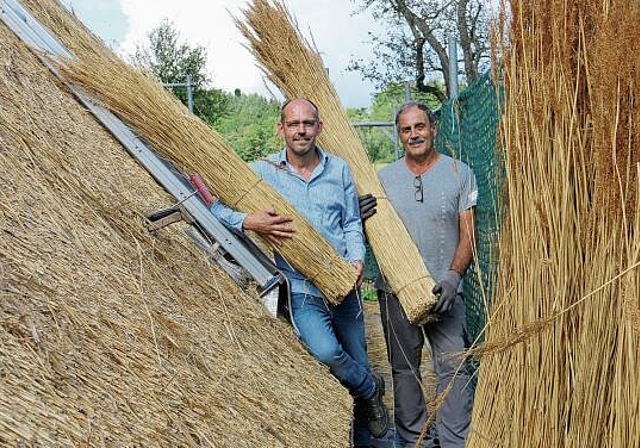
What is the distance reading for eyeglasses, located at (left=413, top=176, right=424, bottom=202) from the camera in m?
3.27

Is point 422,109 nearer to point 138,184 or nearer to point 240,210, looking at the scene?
point 240,210

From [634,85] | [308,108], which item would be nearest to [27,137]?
[308,108]

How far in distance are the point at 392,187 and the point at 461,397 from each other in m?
0.92

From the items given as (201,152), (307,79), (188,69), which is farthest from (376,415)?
(188,69)

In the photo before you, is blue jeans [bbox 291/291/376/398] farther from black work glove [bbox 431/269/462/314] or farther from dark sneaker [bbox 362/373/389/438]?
black work glove [bbox 431/269/462/314]

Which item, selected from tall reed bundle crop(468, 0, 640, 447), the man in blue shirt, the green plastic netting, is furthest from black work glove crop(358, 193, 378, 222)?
tall reed bundle crop(468, 0, 640, 447)

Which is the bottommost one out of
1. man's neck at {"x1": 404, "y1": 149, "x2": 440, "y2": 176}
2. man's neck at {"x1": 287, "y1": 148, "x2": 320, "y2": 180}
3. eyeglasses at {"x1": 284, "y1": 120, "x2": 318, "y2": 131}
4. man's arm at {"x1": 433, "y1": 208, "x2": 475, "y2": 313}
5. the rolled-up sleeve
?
man's arm at {"x1": 433, "y1": 208, "x2": 475, "y2": 313}

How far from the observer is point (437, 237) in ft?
10.7

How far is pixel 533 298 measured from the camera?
176cm

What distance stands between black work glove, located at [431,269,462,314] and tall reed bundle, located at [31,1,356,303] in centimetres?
37

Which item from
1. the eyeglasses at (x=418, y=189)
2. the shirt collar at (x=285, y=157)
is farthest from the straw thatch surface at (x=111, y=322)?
the eyeglasses at (x=418, y=189)

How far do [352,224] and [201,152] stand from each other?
698mm

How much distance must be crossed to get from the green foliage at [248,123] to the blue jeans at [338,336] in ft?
27.6

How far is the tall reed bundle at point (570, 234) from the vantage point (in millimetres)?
1577
